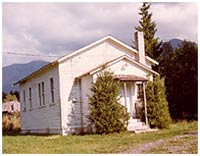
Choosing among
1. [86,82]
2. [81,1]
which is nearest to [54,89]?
[86,82]

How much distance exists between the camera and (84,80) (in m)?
17.7

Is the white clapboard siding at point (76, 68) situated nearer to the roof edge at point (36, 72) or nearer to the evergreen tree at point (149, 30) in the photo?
the roof edge at point (36, 72)

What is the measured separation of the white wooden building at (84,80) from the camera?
17406 mm

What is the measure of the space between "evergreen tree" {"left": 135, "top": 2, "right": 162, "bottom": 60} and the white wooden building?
9933mm

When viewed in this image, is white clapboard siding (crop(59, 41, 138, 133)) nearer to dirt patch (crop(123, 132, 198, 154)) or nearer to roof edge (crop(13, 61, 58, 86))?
roof edge (crop(13, 61, 58, 86))

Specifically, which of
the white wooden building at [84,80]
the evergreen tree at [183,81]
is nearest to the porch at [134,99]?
the white wooden building at [84,80]

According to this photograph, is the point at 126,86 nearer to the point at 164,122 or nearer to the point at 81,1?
the point at 164,122

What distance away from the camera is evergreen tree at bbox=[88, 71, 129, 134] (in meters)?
15.7

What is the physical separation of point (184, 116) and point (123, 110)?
7478 millimetres

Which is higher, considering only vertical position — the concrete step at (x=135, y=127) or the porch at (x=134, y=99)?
the porch at (x=134, y=99)

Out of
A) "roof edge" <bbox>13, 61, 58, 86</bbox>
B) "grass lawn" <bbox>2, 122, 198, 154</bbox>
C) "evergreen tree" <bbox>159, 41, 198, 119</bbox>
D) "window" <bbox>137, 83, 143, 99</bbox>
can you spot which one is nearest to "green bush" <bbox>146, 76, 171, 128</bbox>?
"window" <bbox>137, 83, 143, 99</bbox>

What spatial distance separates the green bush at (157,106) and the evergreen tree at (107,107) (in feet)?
5.43

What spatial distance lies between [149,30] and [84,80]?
1374 centimetres

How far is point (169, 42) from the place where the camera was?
29141 millimetres
